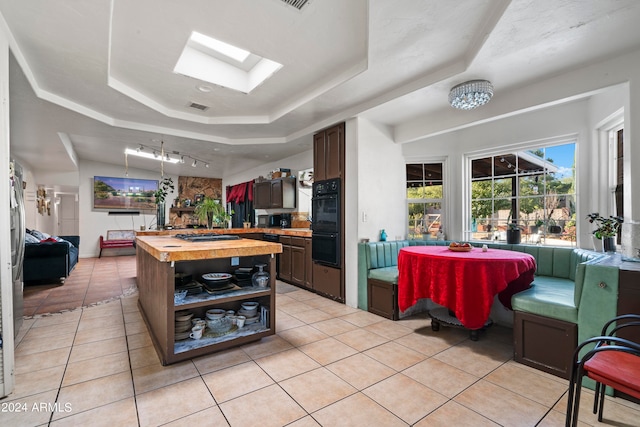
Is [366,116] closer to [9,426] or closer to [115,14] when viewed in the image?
[115,14]

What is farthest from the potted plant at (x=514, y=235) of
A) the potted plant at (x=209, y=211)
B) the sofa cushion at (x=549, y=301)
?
the potted plant at (x=209, y=211)

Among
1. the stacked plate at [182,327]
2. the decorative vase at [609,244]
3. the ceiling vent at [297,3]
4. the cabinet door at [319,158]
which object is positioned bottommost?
the stacked plate at [182,327]

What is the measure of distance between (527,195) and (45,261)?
24.0 feet

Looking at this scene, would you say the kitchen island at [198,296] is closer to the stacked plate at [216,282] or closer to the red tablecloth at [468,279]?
the stacked plate at [216,282]

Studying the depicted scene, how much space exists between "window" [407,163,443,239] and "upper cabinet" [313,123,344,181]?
1189 millimetres

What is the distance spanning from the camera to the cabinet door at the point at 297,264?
15.7 feet

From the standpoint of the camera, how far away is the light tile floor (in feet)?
5.54

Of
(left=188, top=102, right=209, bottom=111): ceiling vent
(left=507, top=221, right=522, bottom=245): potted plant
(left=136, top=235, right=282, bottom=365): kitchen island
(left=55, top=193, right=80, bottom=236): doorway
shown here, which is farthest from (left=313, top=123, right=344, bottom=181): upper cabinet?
(left=55, top=193, right=80, bottom=236): doorway

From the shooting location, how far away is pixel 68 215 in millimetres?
10664

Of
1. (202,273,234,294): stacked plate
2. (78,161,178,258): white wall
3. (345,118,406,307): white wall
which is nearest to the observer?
(202,273,234,294): stacked plate

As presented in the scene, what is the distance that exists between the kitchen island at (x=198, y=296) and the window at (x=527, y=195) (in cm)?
300

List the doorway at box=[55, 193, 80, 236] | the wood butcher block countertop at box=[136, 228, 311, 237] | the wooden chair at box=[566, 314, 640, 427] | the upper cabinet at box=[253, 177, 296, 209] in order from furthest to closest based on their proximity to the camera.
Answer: the doorway at box=[55, 193, 80, 236] < the upper cabinet at box=[253, 177, 296, 209] < the wood butcher block countertop at box=[136, 228, 311, 237] < the wooden chair at box=[566, 314, 640, 427]

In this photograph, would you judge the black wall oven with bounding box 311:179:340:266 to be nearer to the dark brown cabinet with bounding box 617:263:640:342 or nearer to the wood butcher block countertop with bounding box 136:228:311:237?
the wood butcher block countertop with bounding box 136:228:311:237

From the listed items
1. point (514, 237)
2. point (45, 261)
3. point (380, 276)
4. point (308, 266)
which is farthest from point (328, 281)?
point (45, 261)
